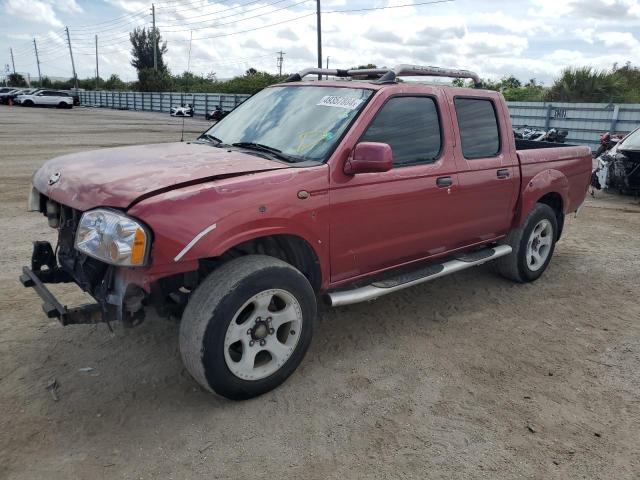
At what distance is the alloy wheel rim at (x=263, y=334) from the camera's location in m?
3.04

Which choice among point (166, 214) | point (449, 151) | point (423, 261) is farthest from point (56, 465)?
point (449, 151)

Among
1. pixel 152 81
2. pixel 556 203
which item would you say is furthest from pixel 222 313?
pixel 152 81

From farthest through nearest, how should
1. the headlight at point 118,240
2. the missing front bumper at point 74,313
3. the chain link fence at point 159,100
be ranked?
the chain link fence at point 159,100 → the missing front bumper at point 74,313 → the headlight at point 118,240

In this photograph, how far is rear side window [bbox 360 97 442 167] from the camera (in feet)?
12.3

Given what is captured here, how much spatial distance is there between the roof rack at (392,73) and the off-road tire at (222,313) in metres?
1.82

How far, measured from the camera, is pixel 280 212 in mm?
3131

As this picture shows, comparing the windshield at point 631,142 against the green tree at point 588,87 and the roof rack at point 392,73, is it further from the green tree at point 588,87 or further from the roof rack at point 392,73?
the green tree at point 588,87

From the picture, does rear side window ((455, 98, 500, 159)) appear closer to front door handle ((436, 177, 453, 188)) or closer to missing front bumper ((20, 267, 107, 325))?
front door handle ((436, 177, 453, 188))

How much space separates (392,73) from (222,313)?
2305 millimetres

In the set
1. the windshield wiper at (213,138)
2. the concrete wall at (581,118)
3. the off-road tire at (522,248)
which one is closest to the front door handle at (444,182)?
the off-road tire at (522,248)

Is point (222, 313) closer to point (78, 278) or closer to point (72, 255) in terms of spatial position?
point (78, 278)

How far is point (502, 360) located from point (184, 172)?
2.56 meters

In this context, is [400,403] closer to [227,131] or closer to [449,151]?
[449,151]

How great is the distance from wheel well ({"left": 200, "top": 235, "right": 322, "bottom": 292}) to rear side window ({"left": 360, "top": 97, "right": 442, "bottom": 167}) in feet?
2.82
